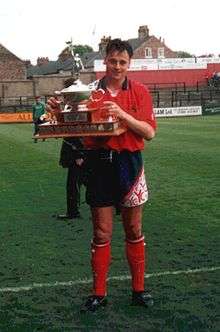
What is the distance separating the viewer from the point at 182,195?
34.1 feet

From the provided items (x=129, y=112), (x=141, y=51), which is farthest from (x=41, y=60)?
(x=129, y=112)

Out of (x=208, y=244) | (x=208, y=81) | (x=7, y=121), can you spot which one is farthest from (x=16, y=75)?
(x=208, y=244)

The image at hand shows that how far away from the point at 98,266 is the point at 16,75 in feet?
230

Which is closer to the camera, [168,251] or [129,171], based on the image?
[129,171]

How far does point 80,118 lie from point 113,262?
2.26 m

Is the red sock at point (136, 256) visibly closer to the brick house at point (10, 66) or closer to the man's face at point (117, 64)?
the man's face at point (117, 64)

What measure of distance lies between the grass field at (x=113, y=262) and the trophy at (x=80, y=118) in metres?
1.45

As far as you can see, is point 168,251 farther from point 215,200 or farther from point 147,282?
point 215,200

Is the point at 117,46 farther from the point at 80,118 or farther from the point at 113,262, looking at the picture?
the point at 113,262

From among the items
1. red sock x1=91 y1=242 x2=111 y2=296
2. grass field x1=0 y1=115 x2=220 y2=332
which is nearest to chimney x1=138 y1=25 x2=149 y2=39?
grass field x1=0 y1=115 x2=220 y2=332

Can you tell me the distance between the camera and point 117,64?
4.59 m

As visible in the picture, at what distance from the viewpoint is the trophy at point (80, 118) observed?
439 centimetres

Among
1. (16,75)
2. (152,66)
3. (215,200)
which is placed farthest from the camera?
(16,75)

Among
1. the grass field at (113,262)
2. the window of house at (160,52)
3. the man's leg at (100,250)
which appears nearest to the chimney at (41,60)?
the window of house at (160,52)
